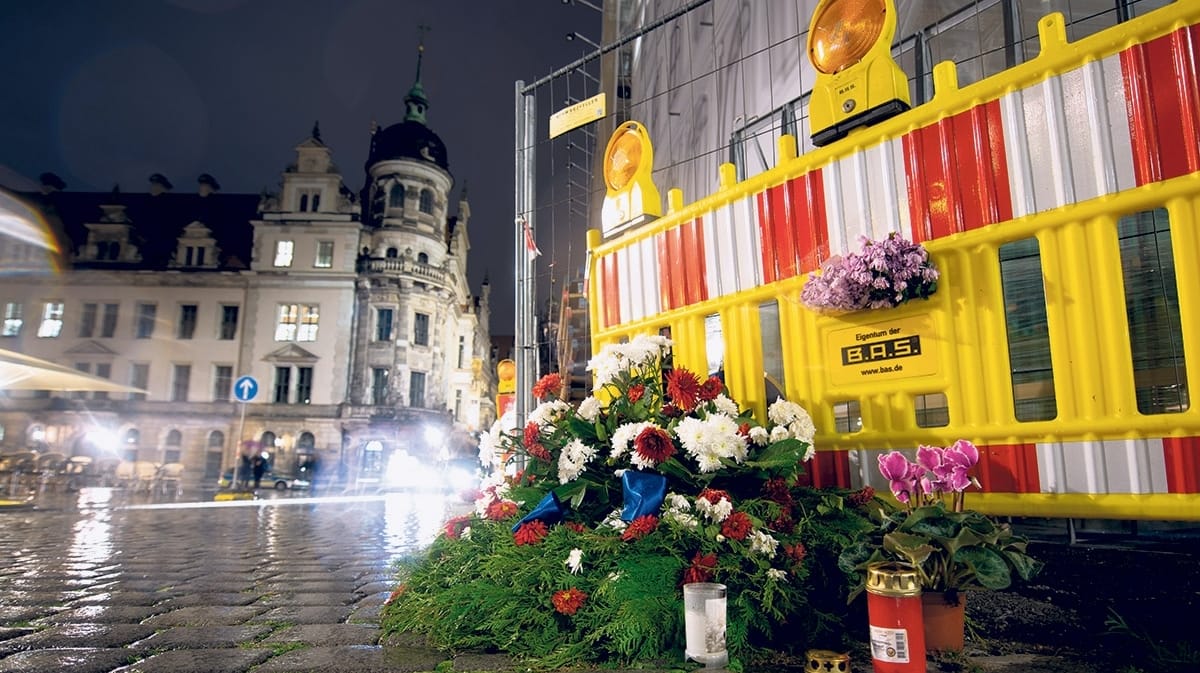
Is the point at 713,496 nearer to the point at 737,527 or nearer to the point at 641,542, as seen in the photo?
the point at 737,527

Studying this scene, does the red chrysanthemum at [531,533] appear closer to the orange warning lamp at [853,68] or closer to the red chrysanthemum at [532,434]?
the red chrysanthemum at [532,434]

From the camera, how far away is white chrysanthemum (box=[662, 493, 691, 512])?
10.8ft

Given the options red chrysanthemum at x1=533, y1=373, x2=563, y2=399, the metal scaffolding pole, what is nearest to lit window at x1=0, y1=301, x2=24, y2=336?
the metal scaffolding pole

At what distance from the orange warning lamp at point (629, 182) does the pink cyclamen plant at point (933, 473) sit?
2.95 meters

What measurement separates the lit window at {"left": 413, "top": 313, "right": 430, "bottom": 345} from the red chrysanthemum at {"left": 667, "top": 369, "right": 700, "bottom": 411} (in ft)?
114

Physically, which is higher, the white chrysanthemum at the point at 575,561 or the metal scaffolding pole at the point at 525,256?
the metal scaffolding pole at the point at 525,256

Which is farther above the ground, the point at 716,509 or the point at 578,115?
the point at 578,115

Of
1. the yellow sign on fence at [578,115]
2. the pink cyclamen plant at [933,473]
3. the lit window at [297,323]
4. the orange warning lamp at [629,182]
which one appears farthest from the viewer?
the lit window at [297,323]

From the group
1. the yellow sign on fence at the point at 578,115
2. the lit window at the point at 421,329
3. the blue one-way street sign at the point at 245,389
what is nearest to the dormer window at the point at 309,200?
the lit window at the point at 421,329

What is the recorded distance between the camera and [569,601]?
2971mm

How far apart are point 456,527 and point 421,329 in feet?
114

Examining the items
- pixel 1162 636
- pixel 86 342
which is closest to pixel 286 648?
pixel 1162 636

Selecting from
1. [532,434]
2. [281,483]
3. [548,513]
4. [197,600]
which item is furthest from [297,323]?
[548,513]

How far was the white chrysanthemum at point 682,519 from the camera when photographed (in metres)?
3.18
